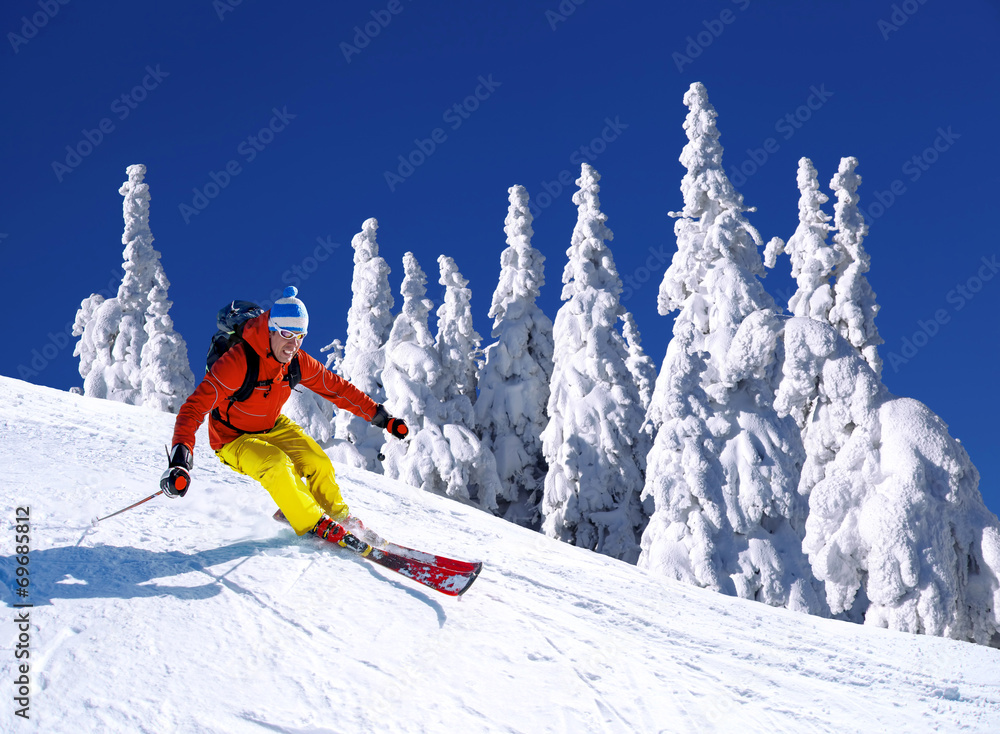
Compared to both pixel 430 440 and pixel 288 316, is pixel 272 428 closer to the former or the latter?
pixel 288 316

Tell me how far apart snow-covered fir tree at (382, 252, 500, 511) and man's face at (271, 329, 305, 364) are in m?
15.9

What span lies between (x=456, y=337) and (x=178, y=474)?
20.9 metres

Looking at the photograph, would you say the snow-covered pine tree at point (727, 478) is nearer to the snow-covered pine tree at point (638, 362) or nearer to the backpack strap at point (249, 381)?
the snow-covered pine tree at point (638, 362)

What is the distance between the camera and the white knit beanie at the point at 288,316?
545 centimetres

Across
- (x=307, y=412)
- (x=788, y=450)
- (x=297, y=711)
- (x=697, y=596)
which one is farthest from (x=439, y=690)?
(x=307, y=412)

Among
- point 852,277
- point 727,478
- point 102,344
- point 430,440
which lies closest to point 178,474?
point 727,478

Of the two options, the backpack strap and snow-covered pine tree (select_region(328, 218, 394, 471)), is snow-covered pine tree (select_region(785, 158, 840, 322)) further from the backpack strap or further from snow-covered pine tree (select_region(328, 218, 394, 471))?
the backpack strap

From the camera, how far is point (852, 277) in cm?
2100

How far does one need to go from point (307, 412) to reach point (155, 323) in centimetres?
1016

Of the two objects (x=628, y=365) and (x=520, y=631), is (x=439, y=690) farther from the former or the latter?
(x=628, y=365)

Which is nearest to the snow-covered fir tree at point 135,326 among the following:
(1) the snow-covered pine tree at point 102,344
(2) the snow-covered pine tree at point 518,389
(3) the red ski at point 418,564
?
(1) the snow-covered pine tree at point 102,344

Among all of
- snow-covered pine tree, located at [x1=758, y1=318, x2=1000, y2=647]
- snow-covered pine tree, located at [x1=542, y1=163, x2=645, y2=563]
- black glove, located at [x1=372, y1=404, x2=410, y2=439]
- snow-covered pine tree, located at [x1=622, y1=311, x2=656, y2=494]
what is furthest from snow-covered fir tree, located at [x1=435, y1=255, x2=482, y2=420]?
black glove, located at [x1=372, y1=404, x2=410, y2=439]

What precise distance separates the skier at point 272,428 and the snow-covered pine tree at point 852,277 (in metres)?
17.8

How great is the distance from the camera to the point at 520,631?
4734 mm
